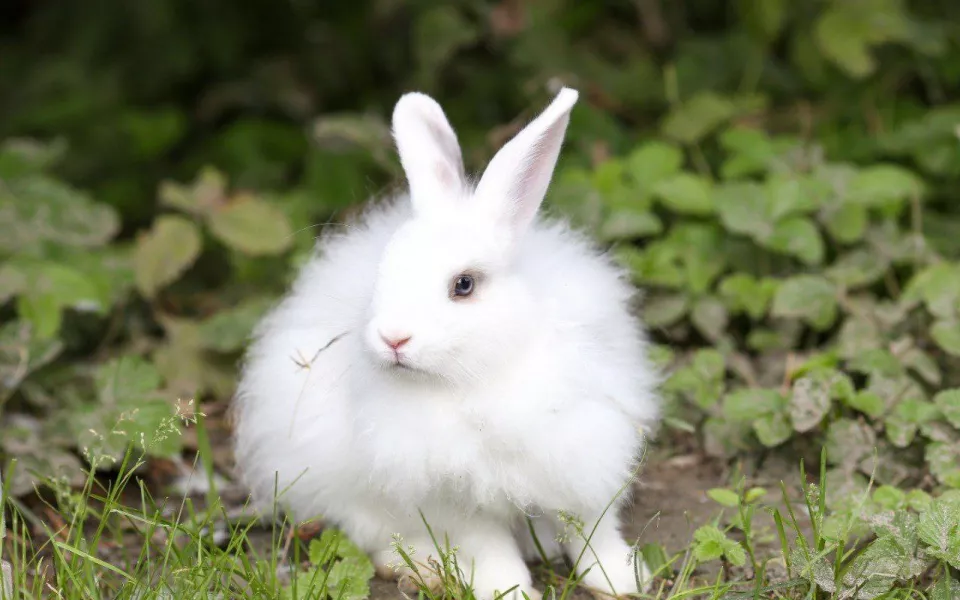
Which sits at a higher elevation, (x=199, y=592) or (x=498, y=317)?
(x=498, y=317)

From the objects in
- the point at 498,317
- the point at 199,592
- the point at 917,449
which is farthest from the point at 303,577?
the point at 917,449

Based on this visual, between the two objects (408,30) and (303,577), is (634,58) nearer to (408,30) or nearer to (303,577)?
(408,30)

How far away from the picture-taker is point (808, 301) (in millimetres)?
3922

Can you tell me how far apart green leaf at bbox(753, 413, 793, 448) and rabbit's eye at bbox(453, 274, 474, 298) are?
3.81 feet

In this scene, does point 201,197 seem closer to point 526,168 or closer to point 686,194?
point 686,194

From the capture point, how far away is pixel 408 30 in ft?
18.2

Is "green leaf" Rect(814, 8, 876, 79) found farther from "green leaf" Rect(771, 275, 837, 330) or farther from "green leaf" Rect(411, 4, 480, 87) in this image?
"green leaf" Rect(411, 4, 480, 87)

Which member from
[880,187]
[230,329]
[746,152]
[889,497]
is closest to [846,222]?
[880,187]

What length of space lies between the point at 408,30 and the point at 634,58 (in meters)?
1.15

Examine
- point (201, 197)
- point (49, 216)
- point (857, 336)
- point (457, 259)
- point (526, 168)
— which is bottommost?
point (857, 336)

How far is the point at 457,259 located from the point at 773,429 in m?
1.26

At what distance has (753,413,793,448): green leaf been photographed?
3375mm

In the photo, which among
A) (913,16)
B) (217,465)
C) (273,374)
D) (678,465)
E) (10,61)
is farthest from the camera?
(10,61)

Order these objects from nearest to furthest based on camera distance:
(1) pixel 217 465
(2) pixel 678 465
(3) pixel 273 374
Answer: (3) pixel 273 374 → (2) pixel 678 465 → (1) pixel 217 465
